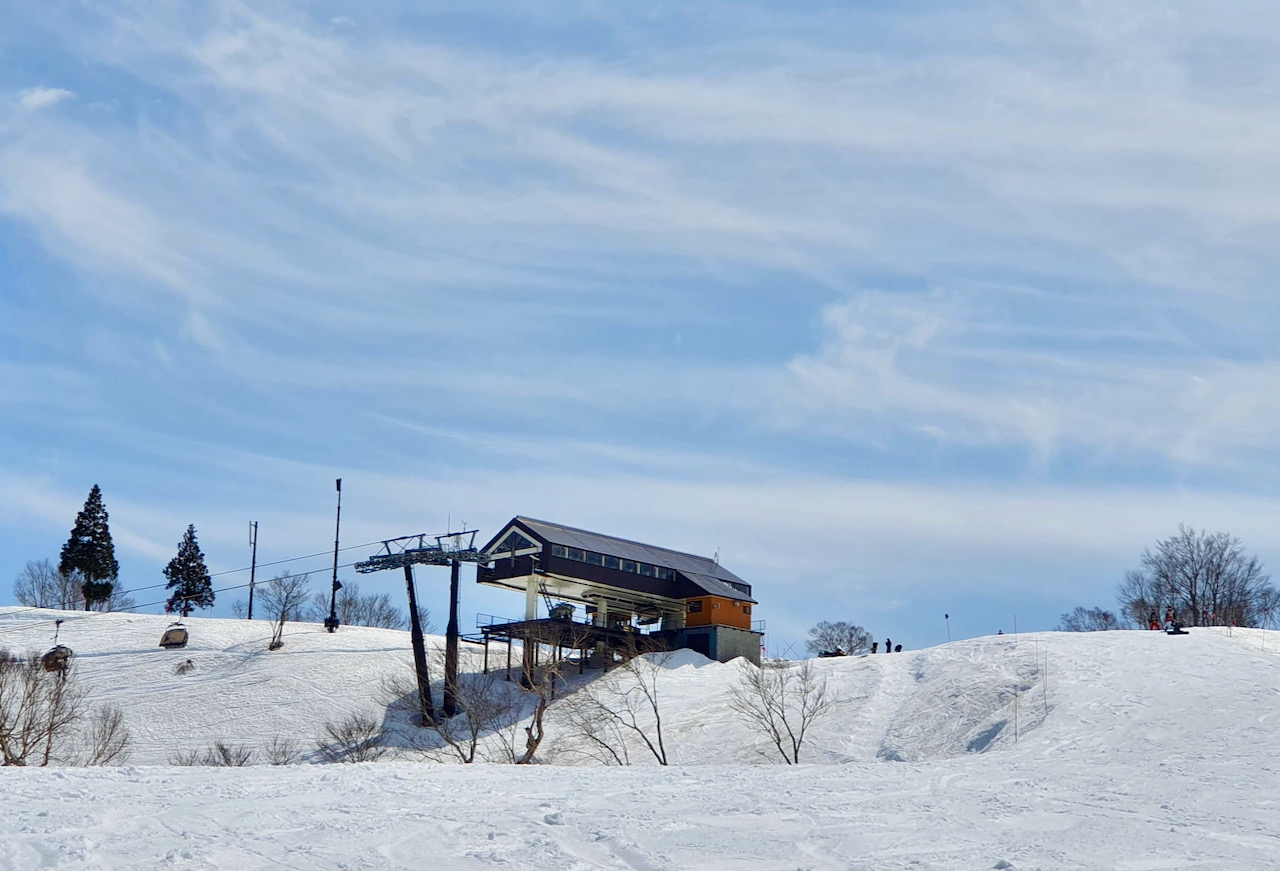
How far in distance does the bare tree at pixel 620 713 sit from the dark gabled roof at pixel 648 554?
21.2 feet

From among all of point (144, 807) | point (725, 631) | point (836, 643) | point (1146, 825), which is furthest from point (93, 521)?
point (1146, 825)

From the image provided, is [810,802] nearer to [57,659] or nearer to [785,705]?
[785,705]

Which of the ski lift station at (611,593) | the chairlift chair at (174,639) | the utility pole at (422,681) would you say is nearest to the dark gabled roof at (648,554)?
the ski lift station at (611,593)

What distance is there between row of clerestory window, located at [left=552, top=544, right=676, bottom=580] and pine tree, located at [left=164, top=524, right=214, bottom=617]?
37.9 meters

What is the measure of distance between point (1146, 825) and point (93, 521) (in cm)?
7906

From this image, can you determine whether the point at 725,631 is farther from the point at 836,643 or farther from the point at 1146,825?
the point at 836,643

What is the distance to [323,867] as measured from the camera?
13305 mm

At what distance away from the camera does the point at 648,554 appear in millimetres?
65562

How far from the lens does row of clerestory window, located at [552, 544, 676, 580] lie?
5962 centimetres

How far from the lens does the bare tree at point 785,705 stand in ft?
124

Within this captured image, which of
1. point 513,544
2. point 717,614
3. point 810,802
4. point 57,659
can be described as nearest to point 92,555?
point 57,659

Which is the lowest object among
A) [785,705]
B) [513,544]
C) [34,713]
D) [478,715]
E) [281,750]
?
[281,750]

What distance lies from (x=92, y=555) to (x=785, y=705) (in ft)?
188

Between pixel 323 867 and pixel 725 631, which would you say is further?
pixel 725 631
